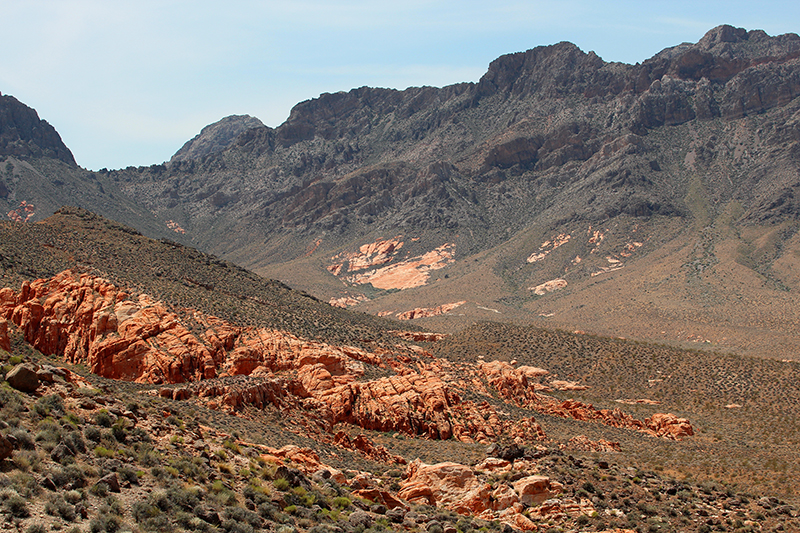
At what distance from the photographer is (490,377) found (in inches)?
2146

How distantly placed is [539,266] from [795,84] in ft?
313

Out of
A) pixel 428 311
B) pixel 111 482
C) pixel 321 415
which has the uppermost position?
pixel 111 482

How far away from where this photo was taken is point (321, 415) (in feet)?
121

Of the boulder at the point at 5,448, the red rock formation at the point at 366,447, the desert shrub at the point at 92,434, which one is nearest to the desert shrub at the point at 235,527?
the desert shrub at the point at 92,434

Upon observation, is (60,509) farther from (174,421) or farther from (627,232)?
(627,232)

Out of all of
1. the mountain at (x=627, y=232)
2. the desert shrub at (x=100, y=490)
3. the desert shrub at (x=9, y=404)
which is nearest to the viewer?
the desert shrub at (x=100, y=490)

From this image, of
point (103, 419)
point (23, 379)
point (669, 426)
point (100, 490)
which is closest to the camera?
point (100, 490)

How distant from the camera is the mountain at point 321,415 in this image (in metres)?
17.8

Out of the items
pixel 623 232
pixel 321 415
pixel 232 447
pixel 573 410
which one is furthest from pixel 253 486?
pixel 623 232

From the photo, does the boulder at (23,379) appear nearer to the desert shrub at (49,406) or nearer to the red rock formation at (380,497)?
the desert shrub at (49,406)

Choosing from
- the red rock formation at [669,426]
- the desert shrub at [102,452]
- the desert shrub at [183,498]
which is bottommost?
the red rock formation at [669,426]

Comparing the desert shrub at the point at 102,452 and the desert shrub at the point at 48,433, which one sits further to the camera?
the desert shrub at the point at 102,452

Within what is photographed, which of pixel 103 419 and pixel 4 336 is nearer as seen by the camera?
pixel 103 419

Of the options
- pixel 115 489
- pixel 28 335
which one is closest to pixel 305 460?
pixel 115 489
